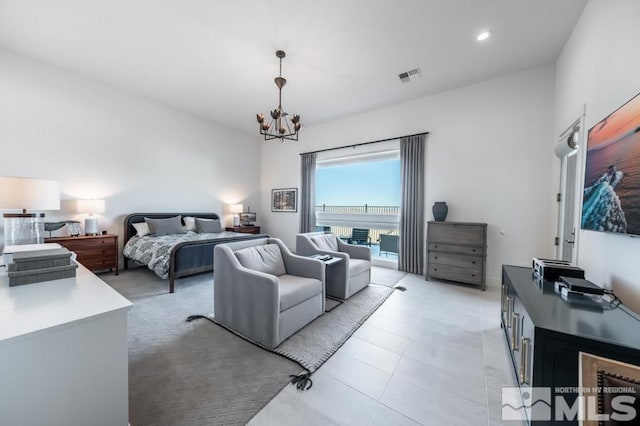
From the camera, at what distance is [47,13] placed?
2.59m

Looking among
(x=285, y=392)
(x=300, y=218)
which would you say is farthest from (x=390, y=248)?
(x=285, y=392)

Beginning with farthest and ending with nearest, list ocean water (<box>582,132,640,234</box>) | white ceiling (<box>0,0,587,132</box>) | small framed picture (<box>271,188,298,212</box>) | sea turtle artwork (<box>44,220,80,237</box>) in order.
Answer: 1. small framed picture (<box>271,188,298,212</box>)
2. sea turtle artwork (<box>44,220,80,237</box>)
3. white ceiling (<box>0,0,587,132</box>)
4. ocean water (<box>582,132,640,234</box>)

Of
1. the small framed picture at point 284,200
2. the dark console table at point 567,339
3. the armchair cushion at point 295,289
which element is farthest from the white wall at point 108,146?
the dark console table at point 567,339

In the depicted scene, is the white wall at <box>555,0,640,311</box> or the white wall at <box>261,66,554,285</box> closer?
the white wall at <box>555,0,640,311</box>

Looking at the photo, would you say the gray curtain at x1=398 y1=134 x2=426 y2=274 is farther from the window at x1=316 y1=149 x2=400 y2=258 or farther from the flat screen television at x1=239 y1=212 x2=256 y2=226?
the flat screen television at x1=239 y1=212 x2=256 y2=226

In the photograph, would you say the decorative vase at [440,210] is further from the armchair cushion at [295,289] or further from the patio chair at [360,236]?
the armchair cushion at [295,289]

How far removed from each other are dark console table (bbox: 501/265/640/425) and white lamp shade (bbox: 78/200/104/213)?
5504 millimetres

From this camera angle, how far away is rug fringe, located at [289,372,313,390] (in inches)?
64.4

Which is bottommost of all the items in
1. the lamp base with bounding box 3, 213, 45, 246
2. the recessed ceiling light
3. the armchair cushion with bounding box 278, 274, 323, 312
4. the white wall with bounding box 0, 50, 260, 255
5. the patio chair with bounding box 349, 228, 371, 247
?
the armchair cushion with bounding box 278, 274, 323, 312

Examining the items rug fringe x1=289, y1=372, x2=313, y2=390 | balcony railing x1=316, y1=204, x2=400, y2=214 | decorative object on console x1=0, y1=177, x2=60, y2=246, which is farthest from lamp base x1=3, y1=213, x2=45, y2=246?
balcony railing x1=316, y1=204, x2=400, y2=214

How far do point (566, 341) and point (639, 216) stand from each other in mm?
890

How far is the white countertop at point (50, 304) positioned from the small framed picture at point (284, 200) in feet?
16.1

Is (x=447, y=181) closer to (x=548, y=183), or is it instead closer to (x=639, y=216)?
(x=548, y=183)

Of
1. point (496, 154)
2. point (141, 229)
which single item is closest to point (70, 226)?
point (141, 229)
